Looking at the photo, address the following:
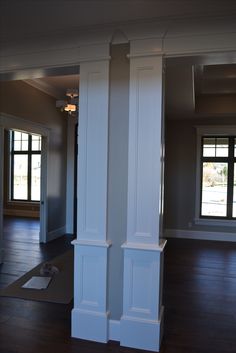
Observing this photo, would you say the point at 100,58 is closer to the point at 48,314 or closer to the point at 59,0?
the point at 59,0

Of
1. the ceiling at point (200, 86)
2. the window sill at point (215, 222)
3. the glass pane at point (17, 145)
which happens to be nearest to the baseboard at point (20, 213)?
the glass pane at point (17, 145)

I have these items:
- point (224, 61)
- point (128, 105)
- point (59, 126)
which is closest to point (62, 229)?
point (59, 126)

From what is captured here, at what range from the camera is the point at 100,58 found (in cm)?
258

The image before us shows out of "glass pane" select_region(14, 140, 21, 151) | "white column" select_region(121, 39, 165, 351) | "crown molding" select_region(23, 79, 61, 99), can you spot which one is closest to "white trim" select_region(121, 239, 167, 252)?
"white column" select_region(121, 39, 165, 351)

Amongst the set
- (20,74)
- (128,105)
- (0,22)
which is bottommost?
(128,105)

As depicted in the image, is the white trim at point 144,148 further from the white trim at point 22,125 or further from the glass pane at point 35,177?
the glass pane at point 35,177

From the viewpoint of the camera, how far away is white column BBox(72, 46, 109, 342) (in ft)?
8.52

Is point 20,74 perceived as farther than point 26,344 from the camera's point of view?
Yes

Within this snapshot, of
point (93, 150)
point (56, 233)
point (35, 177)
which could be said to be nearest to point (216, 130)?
point (56, 233)

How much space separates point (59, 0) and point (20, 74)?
3.48ft

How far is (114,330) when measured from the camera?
261 centimetres

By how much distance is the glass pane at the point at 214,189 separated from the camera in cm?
690

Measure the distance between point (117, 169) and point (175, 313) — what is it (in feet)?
5.84

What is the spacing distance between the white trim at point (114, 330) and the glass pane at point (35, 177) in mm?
7630
